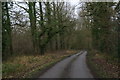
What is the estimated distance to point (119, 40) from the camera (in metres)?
22.2

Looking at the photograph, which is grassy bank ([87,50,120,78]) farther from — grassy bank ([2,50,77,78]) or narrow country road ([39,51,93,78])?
grassy bank ([2,50,77,78])

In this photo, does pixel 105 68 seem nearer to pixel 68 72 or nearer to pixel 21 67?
pixel 68 72

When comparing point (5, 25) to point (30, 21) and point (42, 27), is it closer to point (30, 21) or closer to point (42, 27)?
point (30, 21)

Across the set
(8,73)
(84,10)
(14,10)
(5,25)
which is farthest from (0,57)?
(84,10)

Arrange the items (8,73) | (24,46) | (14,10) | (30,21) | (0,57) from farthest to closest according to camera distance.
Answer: (24,46)
(30,21)
(14,10)
(0,57)
(8,73)

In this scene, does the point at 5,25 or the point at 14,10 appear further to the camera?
the point at 14,10

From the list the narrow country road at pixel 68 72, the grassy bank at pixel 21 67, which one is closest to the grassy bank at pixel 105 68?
the narrow country road at pixel 68 72

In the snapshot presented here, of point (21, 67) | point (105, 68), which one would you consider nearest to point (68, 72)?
point (105, 68)

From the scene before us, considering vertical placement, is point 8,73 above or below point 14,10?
below

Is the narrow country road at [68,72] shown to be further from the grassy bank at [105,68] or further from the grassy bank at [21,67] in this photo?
the grassy bank at [21,67]

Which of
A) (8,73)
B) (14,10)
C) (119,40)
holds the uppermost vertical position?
(14,10)

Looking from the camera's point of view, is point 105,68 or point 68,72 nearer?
point 68,72

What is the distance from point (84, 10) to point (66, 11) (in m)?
14.1

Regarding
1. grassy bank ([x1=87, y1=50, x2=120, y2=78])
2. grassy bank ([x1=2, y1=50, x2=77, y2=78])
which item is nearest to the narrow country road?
grassy bank ([x1=87, y1=50, x2=120, y2=78])
